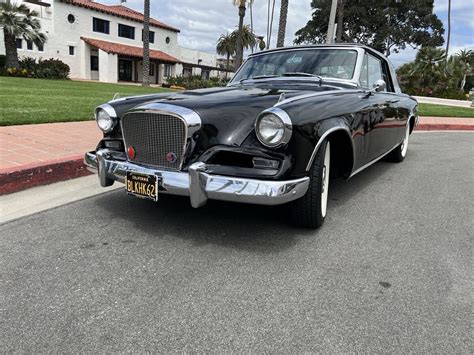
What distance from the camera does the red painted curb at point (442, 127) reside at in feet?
37.9

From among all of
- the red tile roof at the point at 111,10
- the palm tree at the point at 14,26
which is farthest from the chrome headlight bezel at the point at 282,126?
the red tile roof at the point at 111,10

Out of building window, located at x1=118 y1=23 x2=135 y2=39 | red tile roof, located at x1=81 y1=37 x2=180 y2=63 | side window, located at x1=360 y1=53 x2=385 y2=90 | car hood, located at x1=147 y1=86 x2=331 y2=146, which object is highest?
building window, located at x1=118 y1=23 x2=135 y2=39

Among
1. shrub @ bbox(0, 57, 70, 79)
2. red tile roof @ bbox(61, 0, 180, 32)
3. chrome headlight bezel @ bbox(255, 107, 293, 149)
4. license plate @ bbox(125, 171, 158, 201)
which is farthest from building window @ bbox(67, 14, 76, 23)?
chrome headlight bezel @ bbox(255, 107, 293, 149)

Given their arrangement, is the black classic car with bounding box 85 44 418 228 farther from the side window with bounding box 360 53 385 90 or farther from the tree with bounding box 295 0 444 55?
the tree with bounding box 295 0 444 55

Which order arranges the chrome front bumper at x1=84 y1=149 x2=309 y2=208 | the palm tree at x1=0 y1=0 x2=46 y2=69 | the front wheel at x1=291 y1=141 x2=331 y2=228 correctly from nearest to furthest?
the chrome front bumper at x1=84 y1=149 x2=309 y2=208, the front wheel at x1=291 y1=141 x2=331 y2=228, the palm tree at x1=0 y1=0 x2=46 y2=69

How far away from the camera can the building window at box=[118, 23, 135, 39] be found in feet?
123

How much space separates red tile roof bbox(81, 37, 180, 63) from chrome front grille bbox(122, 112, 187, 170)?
3277 cm

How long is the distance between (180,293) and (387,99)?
11.8 ft

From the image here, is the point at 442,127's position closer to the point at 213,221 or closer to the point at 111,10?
the point at 213,221

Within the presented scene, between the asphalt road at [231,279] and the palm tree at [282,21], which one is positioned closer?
the asphalt road at [231,279]

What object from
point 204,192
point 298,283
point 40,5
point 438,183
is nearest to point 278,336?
point 298,283

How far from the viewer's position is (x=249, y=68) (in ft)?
15.7

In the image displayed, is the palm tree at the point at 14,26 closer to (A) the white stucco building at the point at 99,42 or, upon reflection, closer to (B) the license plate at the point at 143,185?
(A) the white stucco building at the point at 99,42

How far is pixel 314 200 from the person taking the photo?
3.01 m
